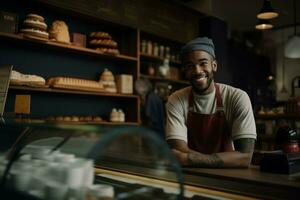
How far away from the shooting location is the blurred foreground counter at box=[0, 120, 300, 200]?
37.2 inches

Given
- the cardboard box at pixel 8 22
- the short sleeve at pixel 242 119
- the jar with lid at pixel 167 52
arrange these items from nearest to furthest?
the short sleeve at pixel 242 119 → the cardboard box at pixel 8 22 → the jar with lid at pixel 167 52

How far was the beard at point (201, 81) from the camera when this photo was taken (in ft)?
6.32

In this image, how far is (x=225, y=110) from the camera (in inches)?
77.2

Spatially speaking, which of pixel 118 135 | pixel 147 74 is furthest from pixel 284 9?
pixel 118 135

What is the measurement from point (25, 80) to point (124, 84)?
1317mm

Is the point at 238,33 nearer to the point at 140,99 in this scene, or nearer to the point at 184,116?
the point at 140,99

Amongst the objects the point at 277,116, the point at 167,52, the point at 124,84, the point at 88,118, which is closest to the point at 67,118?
the point at 88,118

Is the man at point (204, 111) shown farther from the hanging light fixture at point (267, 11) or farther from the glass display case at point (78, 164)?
the hanging light fixture at point (267, 11)

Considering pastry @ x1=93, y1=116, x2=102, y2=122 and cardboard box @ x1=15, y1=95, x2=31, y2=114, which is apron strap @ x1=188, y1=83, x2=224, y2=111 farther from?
pastry @ x1=93, y1=116, x2=102, y2=122

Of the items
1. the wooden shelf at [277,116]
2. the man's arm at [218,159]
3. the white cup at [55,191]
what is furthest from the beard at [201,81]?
the wooden shelf at [277,116]

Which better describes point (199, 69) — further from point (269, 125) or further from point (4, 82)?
point (269, 125)

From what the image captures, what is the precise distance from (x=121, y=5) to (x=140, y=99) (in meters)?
1.22

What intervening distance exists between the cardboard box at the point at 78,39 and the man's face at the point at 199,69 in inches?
74.1

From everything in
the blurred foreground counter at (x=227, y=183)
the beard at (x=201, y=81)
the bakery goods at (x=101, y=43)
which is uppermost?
the bakery goods at (x=101, y=43)
